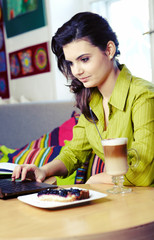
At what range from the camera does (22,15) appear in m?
3.91

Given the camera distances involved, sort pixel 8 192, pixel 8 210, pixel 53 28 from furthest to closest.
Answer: pixel 53 28 → pixel 8 192 → pixel 8 210

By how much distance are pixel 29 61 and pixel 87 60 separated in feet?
8.14

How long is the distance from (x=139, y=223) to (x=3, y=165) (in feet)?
3.50

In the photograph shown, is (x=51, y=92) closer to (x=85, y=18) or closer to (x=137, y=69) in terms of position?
(x=137, y=69)

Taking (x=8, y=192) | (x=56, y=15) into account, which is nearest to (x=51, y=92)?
(x=56, y=15)

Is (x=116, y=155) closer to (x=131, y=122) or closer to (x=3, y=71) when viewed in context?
(x=131, y=122)

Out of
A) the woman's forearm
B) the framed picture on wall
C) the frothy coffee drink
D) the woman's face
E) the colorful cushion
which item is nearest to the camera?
the frothy coffee drink

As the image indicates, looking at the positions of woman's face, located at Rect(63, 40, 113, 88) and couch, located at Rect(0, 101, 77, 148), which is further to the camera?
couch, located at Rect(0, 101, 77, 148)

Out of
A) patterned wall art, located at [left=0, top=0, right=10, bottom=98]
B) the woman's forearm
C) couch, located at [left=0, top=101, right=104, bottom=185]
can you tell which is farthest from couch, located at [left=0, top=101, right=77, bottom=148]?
the woman's forearm

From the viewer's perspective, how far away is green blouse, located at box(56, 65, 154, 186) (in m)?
1.44

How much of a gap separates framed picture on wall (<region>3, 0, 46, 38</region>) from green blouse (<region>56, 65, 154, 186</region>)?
6.80 feet

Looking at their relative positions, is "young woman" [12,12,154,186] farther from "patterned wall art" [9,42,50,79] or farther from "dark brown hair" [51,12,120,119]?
"patterned wall art" [9,42,50,79]

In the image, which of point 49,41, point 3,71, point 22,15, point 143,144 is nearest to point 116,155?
point 143,144

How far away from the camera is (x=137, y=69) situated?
3191 mm
